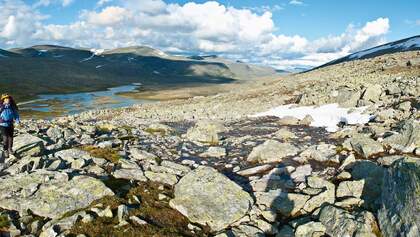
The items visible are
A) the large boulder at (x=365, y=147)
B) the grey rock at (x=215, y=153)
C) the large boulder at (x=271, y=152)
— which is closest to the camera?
the large boulder at (x=365, y=147)

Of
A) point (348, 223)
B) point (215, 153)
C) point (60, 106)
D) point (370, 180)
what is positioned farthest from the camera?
point (60, 106)

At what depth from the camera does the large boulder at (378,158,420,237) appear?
10.5 m

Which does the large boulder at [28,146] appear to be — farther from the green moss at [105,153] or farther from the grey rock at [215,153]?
the grey rock at [215,153]

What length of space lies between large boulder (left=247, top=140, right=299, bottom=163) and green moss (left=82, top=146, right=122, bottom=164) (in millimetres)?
7969

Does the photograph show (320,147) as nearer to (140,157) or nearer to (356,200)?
(356,200)

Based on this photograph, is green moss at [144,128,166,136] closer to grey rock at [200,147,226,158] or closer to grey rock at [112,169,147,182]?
grey rock at [200,147,226,158]

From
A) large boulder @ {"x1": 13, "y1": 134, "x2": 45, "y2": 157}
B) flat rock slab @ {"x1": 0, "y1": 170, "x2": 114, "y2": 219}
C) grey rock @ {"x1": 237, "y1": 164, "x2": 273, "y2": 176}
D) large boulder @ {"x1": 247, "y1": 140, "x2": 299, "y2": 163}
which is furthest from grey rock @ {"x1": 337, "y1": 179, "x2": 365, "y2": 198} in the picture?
large boulder @ {"x1": 13, "y1": 134, "x2": 45, "y2": 157}

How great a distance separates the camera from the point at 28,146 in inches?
783

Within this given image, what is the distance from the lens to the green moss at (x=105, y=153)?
1973 cm

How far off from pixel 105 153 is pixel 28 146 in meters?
4.05

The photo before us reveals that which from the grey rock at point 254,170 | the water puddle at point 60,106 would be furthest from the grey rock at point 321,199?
the water puddle at point 60,106

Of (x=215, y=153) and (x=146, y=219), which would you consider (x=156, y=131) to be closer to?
(x=215, y=153)

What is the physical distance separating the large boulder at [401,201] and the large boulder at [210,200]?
4.96 metres

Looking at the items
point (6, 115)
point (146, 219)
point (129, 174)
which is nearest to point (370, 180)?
point (146, 219)
